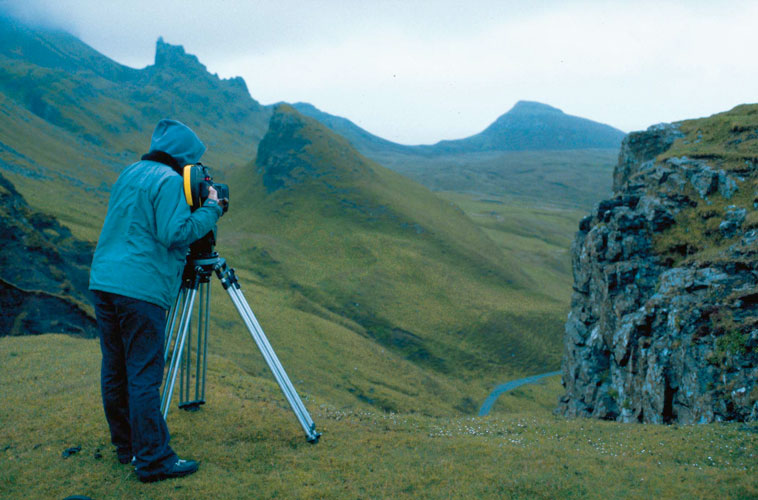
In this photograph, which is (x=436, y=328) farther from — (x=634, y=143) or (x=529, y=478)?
(x=529, y=478)

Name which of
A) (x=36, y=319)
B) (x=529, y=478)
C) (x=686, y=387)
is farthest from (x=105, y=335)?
(x=686, y=387)

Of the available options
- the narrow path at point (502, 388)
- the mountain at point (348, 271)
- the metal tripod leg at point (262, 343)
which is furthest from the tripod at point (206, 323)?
the narrow path at point (502, 388)

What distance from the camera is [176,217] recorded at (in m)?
6.95

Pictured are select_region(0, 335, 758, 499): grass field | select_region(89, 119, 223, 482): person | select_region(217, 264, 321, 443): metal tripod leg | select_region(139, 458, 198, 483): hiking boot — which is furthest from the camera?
select_region(217, 264, 321, 443): metal tripod leg

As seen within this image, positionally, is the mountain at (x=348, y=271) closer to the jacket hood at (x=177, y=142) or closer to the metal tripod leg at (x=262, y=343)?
the metal tripod leg at (x=262, y=343)

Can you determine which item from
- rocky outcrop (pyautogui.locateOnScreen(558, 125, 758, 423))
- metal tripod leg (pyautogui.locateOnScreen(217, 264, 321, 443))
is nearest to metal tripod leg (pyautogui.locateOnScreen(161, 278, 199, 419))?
metal tripod leg (pyautogui.locateOnScreen(217, 264, 321, 443))

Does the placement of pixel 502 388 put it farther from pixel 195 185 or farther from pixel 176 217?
pixel 176 217

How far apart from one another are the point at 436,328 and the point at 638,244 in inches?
1895

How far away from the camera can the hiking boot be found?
7059 mm

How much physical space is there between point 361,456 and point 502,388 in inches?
2254

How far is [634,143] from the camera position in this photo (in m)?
42.7

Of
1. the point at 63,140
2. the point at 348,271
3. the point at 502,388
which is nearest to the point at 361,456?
the point at 502,388

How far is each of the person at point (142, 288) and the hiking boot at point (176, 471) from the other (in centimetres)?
1

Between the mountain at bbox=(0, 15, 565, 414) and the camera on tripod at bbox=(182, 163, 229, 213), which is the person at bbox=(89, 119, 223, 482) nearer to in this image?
the camera on tripod at bbox=(182, 163, 229, 213)
